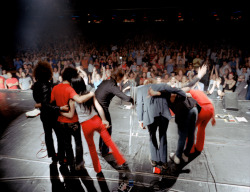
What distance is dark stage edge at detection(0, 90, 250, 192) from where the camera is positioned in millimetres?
2193

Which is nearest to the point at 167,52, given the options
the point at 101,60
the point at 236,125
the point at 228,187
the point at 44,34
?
the point at 101,60

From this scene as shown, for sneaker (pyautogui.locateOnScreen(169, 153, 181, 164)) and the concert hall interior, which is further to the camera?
sneaker (pyautogui.locateOnScreen(169, 153, 181, 164))

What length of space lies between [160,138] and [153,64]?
616 cm

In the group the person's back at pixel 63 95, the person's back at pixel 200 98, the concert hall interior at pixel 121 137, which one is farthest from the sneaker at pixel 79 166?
the person's back at pixel 200 98

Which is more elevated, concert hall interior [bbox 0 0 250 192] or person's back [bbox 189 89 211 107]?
person's back [bbox 189 89 211 107]

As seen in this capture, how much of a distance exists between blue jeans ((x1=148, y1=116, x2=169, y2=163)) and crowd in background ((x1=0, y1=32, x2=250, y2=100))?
118 inches

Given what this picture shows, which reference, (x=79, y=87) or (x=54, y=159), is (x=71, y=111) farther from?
(x=54, y=159)

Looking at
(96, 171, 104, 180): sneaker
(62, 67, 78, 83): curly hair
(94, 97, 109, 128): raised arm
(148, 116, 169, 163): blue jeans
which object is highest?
(62, 67, 78, 83): curly hair

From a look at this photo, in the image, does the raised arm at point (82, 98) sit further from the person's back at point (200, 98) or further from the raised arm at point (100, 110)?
the person's back at point (200, 98)

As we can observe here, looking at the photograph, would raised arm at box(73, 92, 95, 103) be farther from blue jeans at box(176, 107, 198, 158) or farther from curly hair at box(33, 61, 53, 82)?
blue jeans at box(176, 107, 198, 158)

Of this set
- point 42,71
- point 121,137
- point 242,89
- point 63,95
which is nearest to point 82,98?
point 63,95

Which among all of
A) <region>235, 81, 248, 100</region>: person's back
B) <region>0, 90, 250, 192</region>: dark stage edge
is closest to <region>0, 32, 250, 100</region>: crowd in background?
<region>235, 81, 248, 100</region>: person's back

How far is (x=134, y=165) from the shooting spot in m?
2.56

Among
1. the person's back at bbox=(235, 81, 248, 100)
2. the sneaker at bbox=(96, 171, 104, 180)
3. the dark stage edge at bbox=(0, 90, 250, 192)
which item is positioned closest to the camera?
the dark stage edge at bbox=(0, 90, 250, 192)
